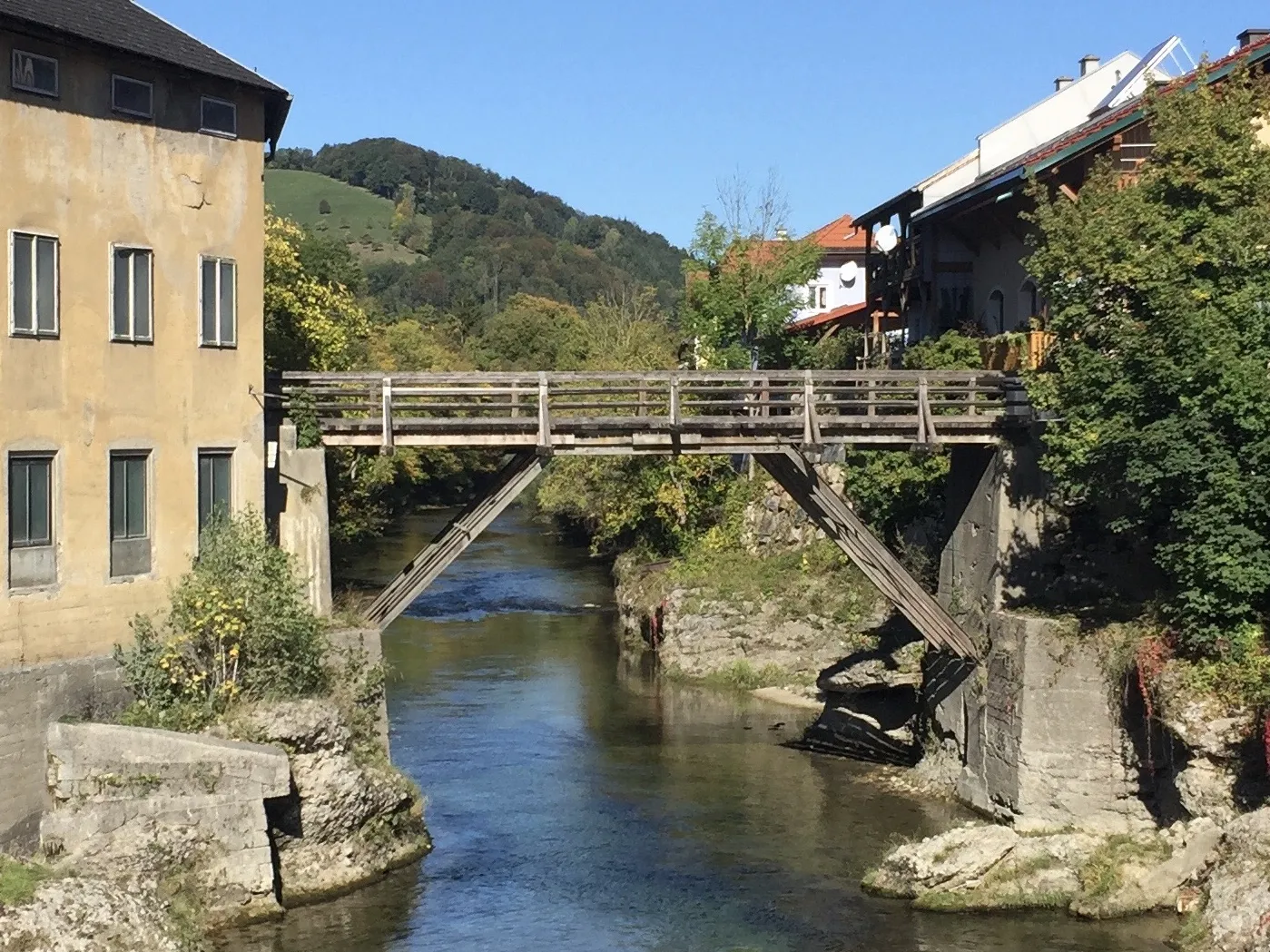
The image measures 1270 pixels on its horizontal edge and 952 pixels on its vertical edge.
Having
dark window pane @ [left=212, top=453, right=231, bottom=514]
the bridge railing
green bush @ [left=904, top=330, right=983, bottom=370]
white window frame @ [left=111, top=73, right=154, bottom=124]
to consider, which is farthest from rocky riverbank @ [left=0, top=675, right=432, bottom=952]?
green bush @ [left=904, top=330, right=983, bottom=370]

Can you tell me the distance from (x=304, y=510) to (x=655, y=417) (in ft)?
19.3

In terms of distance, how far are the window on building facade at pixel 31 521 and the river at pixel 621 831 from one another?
5.48 metres

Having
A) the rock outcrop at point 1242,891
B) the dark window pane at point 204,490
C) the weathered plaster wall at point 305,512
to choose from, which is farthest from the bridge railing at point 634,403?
the rock outcrop at point 1242,891

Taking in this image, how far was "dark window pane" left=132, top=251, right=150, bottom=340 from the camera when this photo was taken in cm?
2283

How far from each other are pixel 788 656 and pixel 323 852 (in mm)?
18795

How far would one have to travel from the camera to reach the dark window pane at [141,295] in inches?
899

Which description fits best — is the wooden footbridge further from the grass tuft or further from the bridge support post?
the grass tuft

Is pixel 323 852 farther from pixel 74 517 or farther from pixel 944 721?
pixel 944 721

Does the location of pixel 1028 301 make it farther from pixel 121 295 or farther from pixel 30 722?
pixel 30 722

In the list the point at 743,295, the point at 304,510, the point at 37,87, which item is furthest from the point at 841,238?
the point at 37,87

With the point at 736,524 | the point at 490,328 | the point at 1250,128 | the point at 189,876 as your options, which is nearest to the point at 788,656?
the point at 736,524

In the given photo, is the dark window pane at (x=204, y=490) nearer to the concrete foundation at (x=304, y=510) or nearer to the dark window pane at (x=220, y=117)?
the concrete foundation at (x=304, y=510)

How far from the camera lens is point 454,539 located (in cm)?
2708

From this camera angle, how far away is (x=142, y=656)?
22.5 meters
